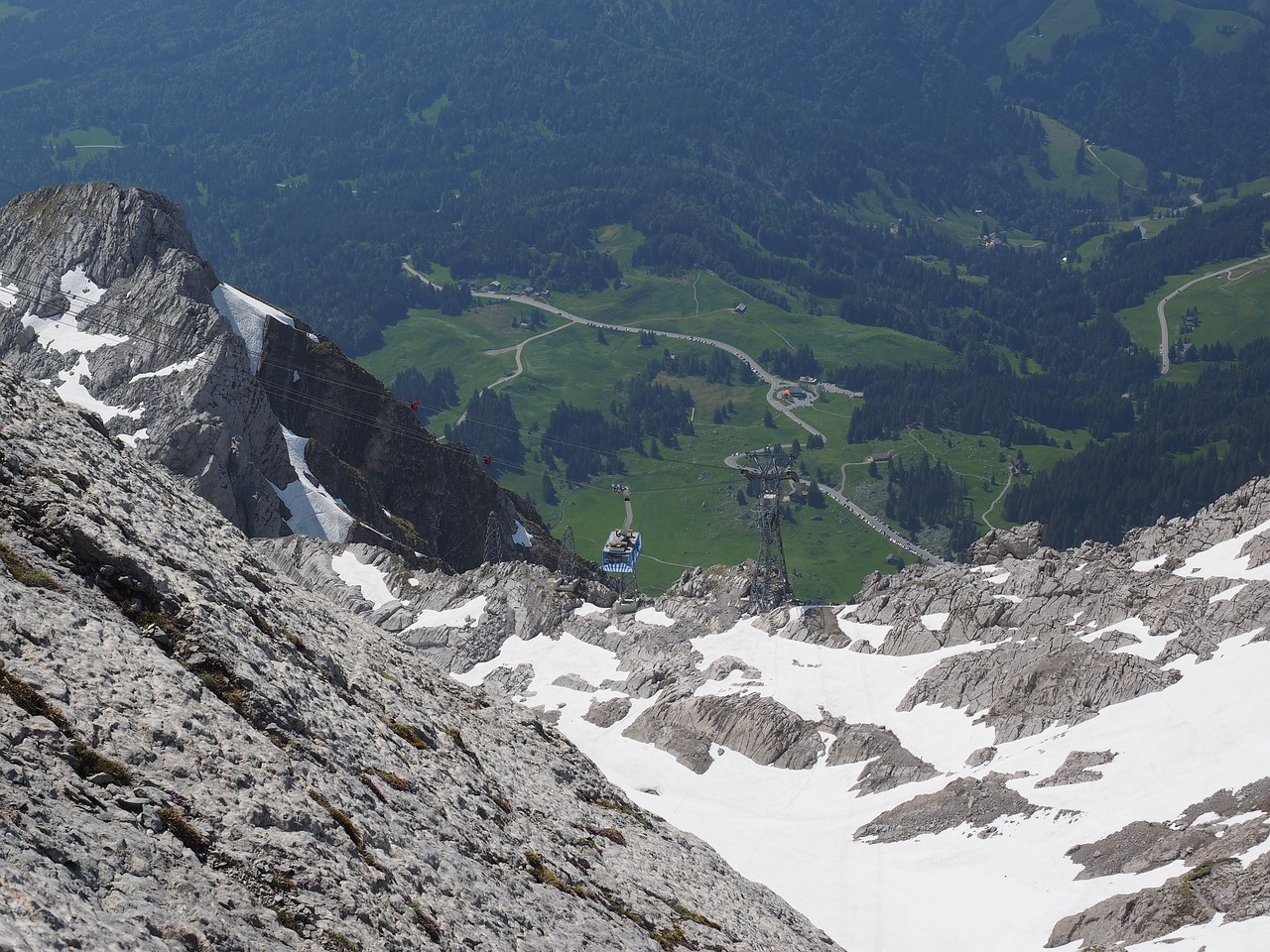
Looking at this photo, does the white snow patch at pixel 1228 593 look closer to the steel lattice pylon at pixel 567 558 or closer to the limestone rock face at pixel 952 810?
the limestone rock face at pixel 952 810

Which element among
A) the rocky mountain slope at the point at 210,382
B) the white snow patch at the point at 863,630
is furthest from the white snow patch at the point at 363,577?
the white snow patch at the point at 863,630

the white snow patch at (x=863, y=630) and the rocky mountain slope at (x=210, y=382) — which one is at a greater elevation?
the rocky mountain slope at (x=210, y=382)

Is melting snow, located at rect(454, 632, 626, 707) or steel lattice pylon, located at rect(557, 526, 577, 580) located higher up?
steel lattice pylon, located at rect(557, 526, 577, 580)

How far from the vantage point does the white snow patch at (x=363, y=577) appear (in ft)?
511

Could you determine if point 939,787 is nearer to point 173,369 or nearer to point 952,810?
point 952,810

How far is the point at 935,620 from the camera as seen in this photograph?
14250 cm

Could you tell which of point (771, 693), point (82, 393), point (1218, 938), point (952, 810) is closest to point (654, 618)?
point (771, 693)

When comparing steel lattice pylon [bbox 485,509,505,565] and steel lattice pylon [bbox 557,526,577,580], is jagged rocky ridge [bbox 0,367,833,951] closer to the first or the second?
steel lattice pylon [bbox 557,526,577,580]

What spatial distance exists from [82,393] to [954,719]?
97.1 meters

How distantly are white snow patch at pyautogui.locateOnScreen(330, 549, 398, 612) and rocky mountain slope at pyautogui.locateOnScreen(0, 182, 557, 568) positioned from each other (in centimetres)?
684

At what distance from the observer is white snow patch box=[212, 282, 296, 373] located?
6845 inches

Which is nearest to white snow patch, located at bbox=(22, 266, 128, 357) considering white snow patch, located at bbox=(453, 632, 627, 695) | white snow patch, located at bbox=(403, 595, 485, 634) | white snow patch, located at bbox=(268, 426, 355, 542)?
white snow patch, located at bbox=(268, 426, 355, 542)

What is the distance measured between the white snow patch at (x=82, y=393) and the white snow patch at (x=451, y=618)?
121ft

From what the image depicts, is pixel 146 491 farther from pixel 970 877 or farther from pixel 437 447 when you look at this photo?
pixel 437 447
